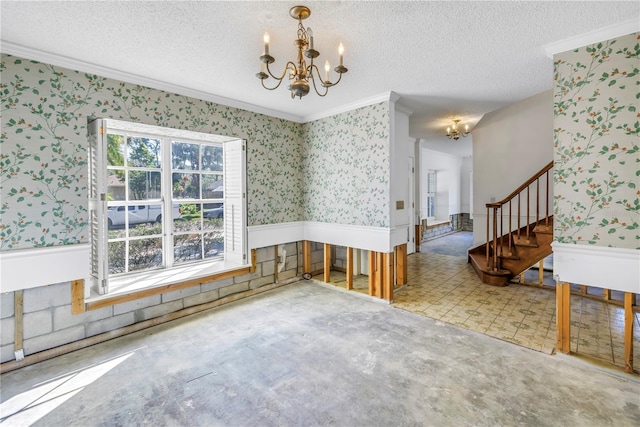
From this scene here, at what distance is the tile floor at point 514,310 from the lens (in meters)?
2.60

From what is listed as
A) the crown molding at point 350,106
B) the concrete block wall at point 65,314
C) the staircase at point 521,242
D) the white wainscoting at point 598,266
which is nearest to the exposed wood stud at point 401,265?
the staircase at point 521,242

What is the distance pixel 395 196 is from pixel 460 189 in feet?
23.7

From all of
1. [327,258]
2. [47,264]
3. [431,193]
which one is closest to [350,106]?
[327,258]

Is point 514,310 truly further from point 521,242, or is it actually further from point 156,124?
point 156,124

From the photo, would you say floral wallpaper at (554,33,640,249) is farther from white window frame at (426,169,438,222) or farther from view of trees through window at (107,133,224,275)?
white window frame at (426,169,438,222)

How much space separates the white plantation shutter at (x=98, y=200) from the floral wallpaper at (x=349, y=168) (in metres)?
2.66

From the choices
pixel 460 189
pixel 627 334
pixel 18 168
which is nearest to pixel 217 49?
pixel 18 168

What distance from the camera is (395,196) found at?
3.78 metres

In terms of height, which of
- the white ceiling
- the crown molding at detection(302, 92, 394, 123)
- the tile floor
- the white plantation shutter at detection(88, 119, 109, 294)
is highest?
the crown molding at detection(302, 92, 394, 123)

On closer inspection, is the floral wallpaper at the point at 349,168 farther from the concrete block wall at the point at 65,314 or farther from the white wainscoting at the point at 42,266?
the white wainscoting at the point at 42,266

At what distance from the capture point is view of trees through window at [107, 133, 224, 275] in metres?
3.15

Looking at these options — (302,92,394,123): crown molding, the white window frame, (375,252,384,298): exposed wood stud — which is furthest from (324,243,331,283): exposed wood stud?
the white window frame

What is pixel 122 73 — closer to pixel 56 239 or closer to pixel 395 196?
pixel 56 239

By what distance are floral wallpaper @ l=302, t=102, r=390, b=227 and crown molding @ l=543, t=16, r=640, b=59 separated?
1617 mm
